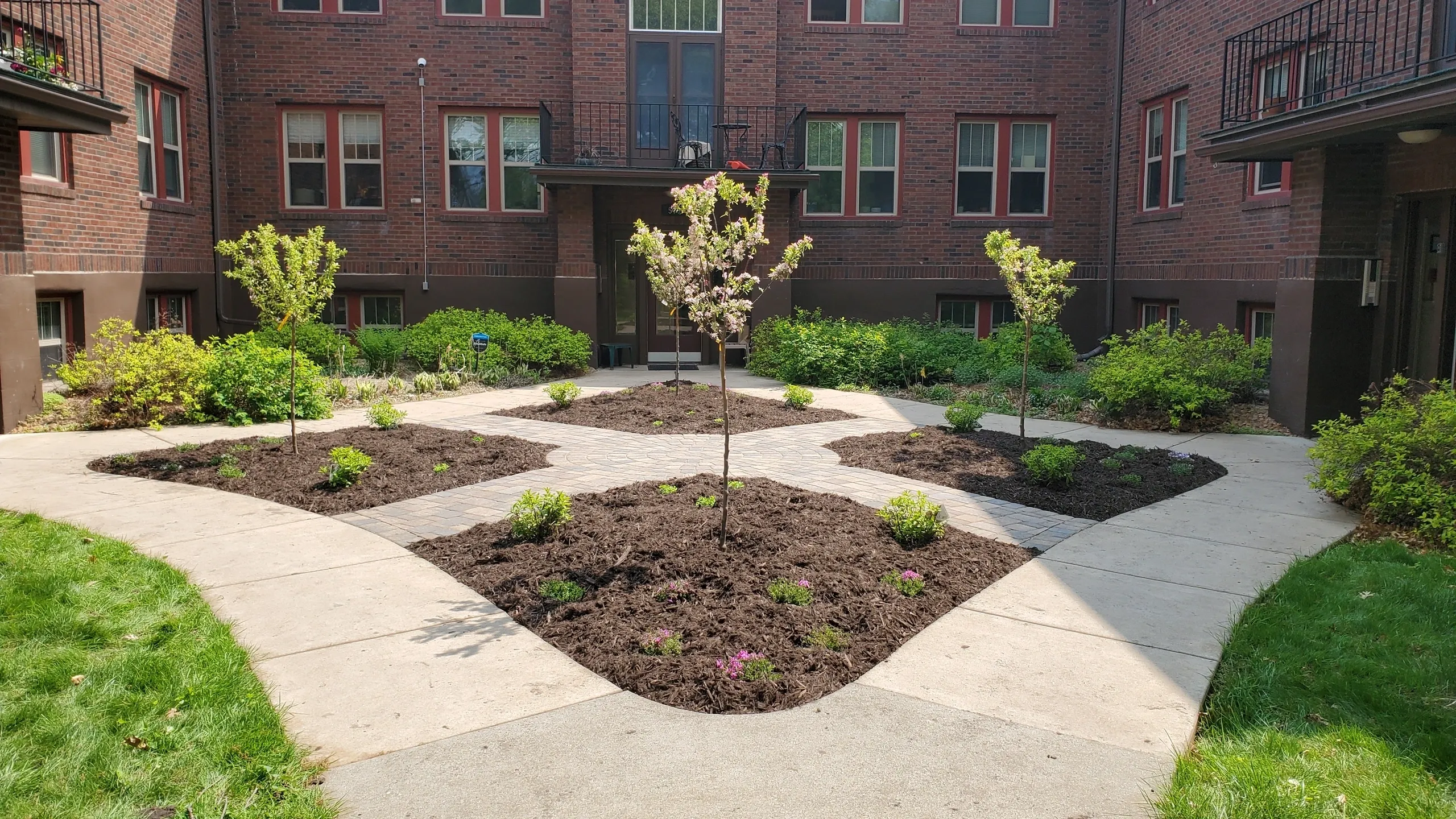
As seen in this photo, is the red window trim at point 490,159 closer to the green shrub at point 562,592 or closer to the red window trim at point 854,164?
the red window trim at point 854,164

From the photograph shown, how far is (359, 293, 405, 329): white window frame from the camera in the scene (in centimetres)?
1922

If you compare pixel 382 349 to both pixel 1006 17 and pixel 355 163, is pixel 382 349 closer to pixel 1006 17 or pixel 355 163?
pixel 355 163

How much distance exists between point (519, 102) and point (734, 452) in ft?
37.3

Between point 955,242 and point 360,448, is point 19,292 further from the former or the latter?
point 955,242

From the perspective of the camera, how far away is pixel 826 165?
19.7 m

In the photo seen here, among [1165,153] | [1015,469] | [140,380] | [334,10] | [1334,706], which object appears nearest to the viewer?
[1334,706]

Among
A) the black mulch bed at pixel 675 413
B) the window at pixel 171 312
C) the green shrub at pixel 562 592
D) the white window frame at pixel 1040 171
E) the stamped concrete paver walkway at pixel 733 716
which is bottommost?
the stamped concrete paver walkway at pixel 733 716

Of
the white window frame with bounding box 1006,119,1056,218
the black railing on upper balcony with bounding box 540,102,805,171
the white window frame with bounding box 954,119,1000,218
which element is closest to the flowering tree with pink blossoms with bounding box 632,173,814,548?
the black railing on upper balcony with bounding box 540,102,805,171

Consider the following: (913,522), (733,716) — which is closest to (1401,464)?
(913,522)

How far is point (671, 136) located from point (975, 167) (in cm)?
577

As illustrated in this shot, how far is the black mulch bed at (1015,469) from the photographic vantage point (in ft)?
26.9

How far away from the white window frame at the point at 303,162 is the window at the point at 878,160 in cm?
958

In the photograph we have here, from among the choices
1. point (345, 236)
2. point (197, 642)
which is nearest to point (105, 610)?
point (197, 642)

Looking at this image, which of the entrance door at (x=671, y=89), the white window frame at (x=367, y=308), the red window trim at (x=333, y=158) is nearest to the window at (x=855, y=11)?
the entrance door at (x=671, y=89)
